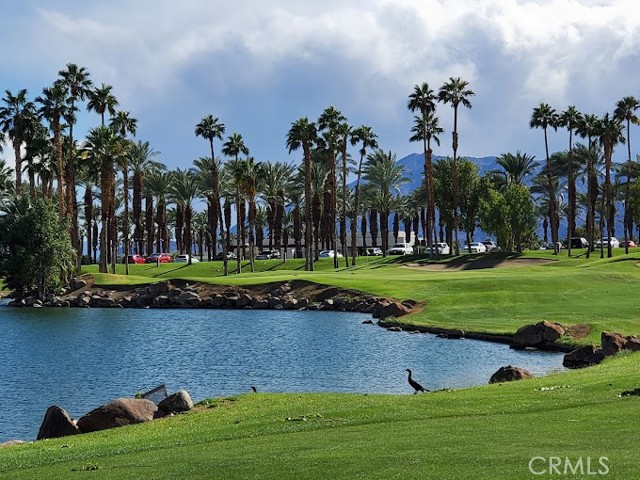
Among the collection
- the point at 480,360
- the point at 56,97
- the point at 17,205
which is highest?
the point at 56,97

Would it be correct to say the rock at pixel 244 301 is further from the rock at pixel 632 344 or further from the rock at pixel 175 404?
the rock at pixel 175 404

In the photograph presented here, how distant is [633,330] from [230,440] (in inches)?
1256

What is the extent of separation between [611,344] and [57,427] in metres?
23.8

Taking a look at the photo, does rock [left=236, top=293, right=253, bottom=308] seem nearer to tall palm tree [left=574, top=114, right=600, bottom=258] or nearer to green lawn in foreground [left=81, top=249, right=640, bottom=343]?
green lawn in foreground [left=81, top=249, right=640, bottom=343]

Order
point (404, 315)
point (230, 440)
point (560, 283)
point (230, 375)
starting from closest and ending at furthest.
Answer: point (230, 440), point (230, 375), point (404, 315), point (560, 283)

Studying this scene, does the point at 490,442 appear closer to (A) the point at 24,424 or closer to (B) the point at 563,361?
(A) the point at 24,424

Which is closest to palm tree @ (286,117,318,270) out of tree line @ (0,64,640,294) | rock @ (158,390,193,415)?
tree line @ (0,64,640,294)

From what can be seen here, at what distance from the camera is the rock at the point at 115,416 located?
80.0 feet

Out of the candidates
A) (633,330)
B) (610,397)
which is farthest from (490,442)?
(633,330)

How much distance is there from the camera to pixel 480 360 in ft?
133

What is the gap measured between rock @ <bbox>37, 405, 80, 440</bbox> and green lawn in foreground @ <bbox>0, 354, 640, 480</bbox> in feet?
4.88

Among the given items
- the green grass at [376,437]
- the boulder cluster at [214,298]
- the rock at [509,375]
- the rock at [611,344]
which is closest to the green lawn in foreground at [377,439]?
the green grass at [376,437]

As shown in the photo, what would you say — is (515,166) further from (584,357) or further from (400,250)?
(584,357)

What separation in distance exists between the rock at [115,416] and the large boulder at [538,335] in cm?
2550
